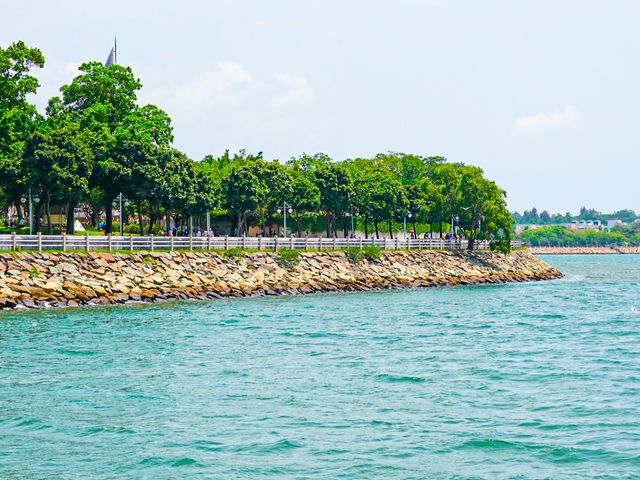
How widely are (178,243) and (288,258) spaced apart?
868 cm

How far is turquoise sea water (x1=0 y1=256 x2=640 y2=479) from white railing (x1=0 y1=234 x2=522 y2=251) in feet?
35.0

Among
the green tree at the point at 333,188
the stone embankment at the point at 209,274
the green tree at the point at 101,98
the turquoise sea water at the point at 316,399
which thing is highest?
the green tree at the point at 101,98

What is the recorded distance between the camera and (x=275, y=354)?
100 feet

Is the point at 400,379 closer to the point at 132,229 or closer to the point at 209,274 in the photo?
the point at 209,274

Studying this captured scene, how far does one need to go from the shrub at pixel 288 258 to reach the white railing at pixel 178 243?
3.95 feet

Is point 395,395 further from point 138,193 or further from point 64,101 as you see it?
point 64,101

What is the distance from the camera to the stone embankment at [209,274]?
48.7 m

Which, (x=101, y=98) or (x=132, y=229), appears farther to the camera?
(x=132, y=229)

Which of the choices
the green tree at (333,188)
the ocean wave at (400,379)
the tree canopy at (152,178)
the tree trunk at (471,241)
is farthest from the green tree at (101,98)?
the ocean wave at (400,379)

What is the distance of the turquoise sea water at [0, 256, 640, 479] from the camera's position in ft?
56.7

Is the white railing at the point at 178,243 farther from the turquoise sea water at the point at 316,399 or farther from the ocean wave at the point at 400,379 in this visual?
the ocean wave at the point at 400,379

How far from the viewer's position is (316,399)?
2261cm

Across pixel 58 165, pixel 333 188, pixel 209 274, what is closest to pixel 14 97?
pixel 58 165

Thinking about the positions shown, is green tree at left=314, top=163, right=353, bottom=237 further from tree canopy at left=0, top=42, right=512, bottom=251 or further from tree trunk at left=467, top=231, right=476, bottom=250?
tree trunk at left=467, top=231, right=476, bottom=250
